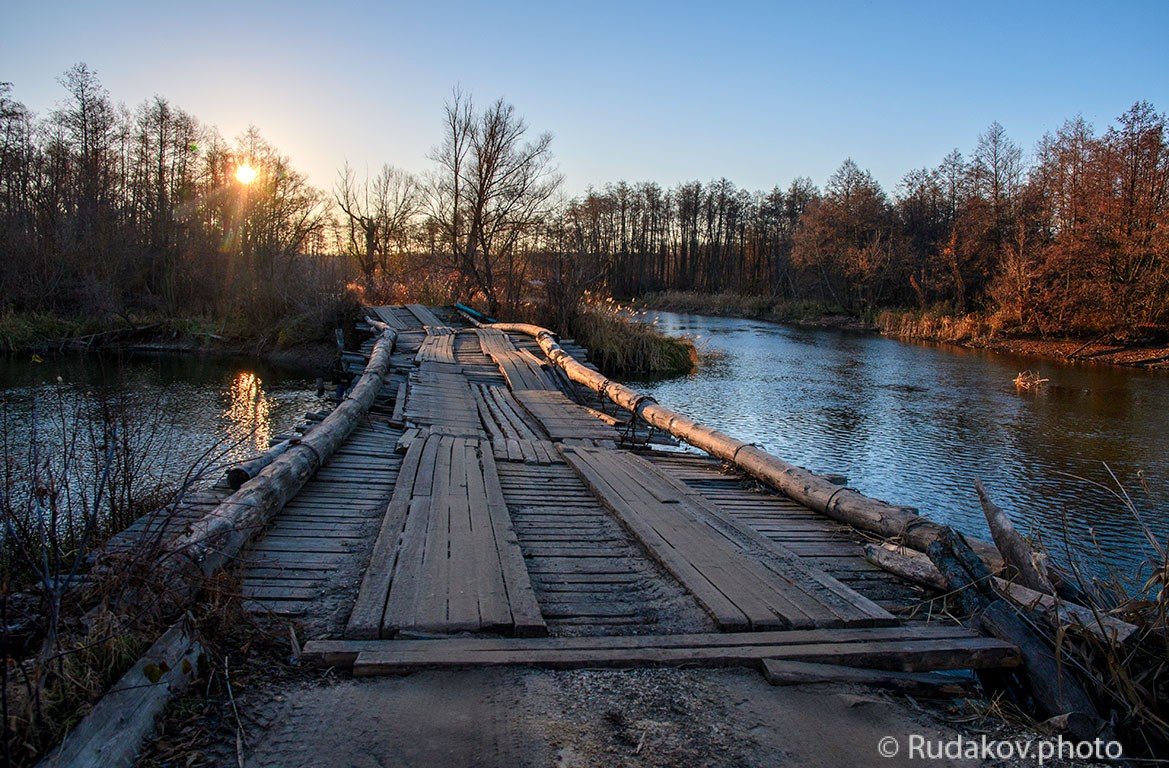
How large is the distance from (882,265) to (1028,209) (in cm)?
736

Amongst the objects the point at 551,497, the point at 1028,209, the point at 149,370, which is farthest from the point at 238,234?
the point at 1028,209

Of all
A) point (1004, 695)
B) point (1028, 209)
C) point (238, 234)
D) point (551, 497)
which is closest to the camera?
point (1004, 695)

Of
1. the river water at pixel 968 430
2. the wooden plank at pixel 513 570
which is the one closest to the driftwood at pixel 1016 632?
the river water at pixel 968 430

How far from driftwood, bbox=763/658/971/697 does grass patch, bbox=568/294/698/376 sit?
16.5 metres

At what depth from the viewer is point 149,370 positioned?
18.7 metres

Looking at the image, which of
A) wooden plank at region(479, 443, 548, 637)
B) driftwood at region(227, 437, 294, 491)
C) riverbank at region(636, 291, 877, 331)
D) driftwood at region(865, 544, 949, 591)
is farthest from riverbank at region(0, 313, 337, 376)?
Result: riverbank at region(636, 291, 877, 331)

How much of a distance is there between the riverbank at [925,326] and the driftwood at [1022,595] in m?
23.9

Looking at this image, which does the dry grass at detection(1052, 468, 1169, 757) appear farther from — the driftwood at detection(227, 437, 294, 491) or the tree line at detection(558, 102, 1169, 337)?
the tree line at detection(558, 102, 1169, 337)

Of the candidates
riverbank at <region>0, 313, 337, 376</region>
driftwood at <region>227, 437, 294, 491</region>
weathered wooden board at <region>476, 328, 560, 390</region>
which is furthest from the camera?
riverbank at <region>0, 313, 337, 376</region>

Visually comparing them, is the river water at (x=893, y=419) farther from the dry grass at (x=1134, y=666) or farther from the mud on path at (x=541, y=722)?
the mud on path at (x=541, y=722)

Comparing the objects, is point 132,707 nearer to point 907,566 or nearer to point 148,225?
point 907,566

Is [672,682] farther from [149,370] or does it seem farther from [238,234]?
[238,234]

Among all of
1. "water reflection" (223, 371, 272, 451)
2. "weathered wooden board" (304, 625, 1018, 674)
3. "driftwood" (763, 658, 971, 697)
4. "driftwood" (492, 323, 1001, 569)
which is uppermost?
"driftwood" (492, 323, 1001, 569)

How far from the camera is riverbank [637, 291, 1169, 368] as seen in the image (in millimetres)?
24484
